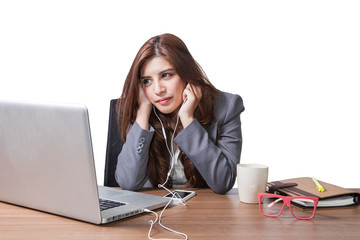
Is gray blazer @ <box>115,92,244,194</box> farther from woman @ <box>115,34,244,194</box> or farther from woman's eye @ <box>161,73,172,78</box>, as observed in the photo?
woman's eye @ <box>161,73,172,78</box>

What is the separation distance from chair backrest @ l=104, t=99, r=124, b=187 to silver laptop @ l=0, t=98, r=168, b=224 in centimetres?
79

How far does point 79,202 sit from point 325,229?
2.12 ft

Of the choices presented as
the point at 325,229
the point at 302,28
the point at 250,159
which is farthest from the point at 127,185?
the point at 302,28

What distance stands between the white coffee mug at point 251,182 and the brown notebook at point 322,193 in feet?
0.29

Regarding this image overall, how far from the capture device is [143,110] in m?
1.85

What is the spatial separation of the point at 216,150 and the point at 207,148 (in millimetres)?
43

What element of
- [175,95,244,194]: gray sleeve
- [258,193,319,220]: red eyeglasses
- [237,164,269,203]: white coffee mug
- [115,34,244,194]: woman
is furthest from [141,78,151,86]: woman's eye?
[258,193,319,220]: red eyeglasses

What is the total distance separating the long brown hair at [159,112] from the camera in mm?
1795

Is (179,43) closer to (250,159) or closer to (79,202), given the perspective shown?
(79,202)

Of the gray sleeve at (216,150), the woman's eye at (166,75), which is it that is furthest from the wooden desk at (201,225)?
the woman's eye at (166,75)

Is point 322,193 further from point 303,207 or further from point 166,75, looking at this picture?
point 166,75

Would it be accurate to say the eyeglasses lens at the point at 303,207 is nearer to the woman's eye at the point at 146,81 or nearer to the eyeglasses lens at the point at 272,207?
the eyeglasses lens at the point at 272,207

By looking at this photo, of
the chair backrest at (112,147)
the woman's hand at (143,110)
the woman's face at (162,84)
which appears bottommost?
the chair backrest at (112,147)

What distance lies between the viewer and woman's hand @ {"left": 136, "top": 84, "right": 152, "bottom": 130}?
Result: 1828 millimetres
